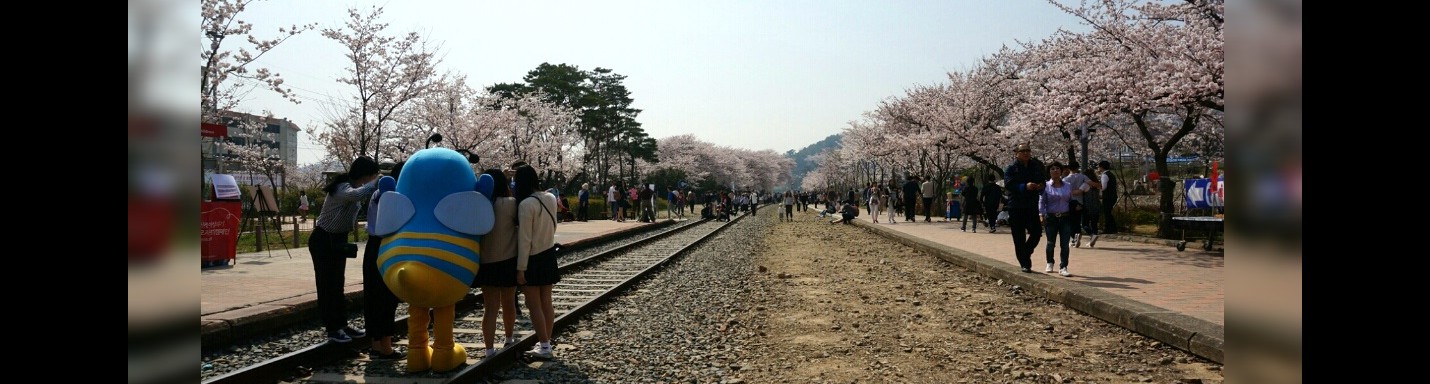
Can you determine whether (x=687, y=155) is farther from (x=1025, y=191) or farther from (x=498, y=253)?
(x=498, y=253)

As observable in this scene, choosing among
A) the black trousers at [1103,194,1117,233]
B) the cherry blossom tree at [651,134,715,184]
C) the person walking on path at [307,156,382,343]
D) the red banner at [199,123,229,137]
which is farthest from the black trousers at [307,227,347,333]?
the cherry blossom tree at [651,134,715,184]

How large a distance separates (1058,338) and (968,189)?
15.0m

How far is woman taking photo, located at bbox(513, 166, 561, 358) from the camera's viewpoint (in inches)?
210

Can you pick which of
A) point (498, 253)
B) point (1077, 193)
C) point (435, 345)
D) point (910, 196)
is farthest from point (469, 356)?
point (910, 196)

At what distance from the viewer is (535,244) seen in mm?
5508

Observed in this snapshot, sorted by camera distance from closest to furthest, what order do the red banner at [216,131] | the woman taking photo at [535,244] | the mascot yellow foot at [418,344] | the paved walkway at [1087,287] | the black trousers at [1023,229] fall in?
the mascot yellow foot at [418,344] → the woman taking photo at [535,244] → the paved walkway at [1087,287] → the red banner at [216,131] → the black trousers at [1023,229]

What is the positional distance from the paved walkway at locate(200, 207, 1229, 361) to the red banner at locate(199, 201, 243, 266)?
26 cm

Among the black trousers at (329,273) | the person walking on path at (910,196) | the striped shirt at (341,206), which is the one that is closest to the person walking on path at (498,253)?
the striped shirt at (341,206)

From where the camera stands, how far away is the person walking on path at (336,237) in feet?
18.4

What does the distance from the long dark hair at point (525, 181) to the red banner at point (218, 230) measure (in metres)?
7.13

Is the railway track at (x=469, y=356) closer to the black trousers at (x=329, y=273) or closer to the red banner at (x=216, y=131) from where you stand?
the black trousers at (x=329, y=273)

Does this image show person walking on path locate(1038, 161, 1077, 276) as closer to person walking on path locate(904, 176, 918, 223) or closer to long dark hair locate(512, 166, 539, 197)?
long dark hair locate(512, 166, 539, 197)

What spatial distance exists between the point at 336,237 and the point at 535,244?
1.51 metres
